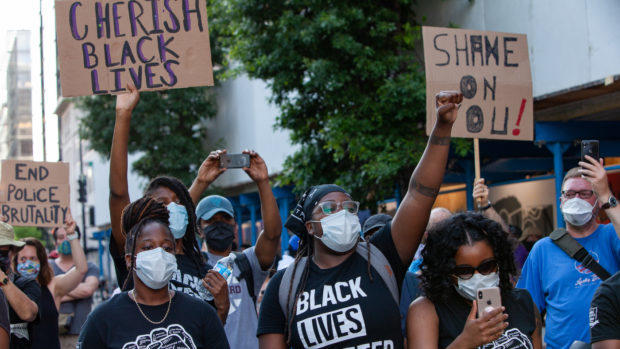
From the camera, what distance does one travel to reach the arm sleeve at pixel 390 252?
10.7ft

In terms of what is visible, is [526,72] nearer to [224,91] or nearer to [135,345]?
[135,345]

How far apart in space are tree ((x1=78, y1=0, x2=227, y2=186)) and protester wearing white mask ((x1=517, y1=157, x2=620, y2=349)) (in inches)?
714

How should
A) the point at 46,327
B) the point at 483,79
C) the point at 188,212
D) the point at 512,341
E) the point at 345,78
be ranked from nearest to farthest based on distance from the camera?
the point at 512,341 < the point at 188,212 < the point at 46,327 < the point at 483,79 < the point at 345,78

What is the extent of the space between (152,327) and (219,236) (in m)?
1.55

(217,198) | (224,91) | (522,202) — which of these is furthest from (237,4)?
(224,91)

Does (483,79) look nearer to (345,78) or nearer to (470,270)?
(470,270)

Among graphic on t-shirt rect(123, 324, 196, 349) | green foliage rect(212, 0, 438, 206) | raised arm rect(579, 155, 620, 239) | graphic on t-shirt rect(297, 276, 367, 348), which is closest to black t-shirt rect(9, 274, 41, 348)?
graphic on t-shirt rect(123, 324, 196, 349)

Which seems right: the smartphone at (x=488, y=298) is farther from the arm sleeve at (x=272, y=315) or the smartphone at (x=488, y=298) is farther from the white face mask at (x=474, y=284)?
the arm sleeve at (x=272, y=315)

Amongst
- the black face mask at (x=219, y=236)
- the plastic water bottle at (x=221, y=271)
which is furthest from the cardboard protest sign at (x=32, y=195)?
the plastic water bottle at (x=221, y=271)

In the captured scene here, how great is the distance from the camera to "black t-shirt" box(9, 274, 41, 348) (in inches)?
190

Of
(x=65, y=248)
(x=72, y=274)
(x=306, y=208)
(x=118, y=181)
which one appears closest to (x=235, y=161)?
(x=118, y=181)

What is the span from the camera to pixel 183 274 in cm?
387

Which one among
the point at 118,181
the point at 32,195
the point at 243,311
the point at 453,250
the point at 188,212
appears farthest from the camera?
the point at 32,195

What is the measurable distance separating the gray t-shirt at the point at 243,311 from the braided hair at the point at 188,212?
385mm
